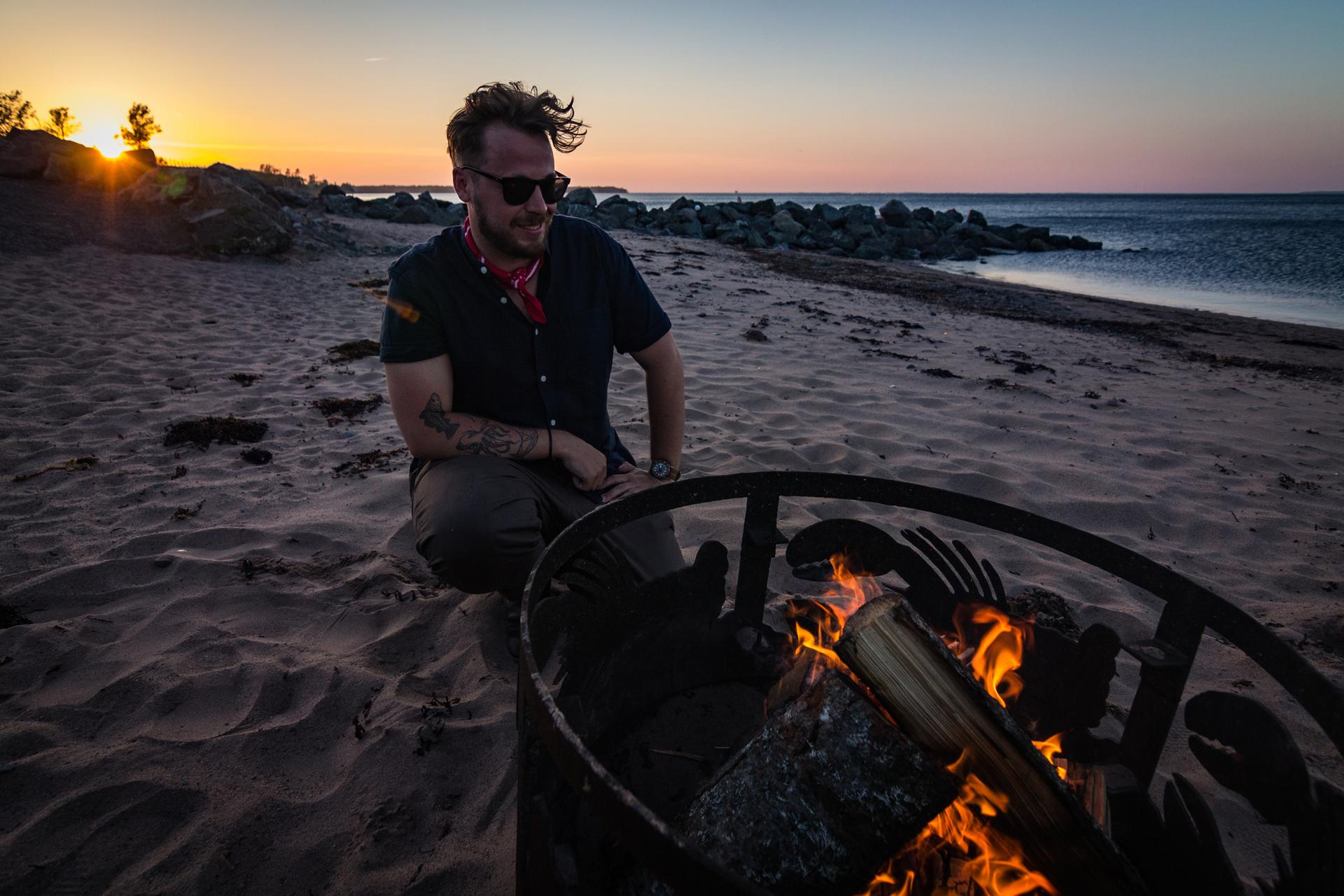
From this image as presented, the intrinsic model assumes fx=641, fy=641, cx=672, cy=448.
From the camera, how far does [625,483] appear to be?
9.04ft

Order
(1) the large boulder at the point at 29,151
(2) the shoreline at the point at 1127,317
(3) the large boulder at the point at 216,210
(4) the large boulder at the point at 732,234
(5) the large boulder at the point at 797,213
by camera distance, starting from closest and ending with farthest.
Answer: (2) the shoreline at the point at 1127,317 → (3) the large boulder at the point at 216,210 → (1) the large boulder at the point at 29,151 → (4) the large boulder at the point at 732,234 → (5) the large boulder at the point at 797,213

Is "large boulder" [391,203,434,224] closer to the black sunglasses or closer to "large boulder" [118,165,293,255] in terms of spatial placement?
"large boulder" [118,165,293,255]

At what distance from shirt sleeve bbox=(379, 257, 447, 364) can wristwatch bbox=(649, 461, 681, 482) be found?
104 centimetres

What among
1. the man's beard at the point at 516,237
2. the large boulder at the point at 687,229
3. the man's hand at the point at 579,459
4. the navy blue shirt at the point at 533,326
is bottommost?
the man's hand at the point at 579,459

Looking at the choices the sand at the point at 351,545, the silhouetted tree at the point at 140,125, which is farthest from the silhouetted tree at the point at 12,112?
the sand at the point at 351,545

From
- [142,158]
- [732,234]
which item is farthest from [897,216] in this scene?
[142,158]

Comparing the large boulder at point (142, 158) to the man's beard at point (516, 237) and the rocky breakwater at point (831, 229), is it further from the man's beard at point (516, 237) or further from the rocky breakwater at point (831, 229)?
the man's beard at point (516, 237)

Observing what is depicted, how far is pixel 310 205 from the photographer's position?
64.3ft

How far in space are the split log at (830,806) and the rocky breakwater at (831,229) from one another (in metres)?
23.0

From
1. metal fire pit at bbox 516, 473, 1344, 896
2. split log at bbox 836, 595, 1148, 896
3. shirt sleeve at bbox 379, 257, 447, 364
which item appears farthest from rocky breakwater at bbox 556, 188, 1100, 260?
split log at bbox 836, 595, 1148, 896

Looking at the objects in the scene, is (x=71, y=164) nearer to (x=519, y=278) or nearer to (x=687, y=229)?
(x=519, y=278)

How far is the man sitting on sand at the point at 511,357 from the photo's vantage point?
2.52m

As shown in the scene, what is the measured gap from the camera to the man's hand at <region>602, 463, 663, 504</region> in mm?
2727

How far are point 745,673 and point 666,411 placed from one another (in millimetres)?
1206
